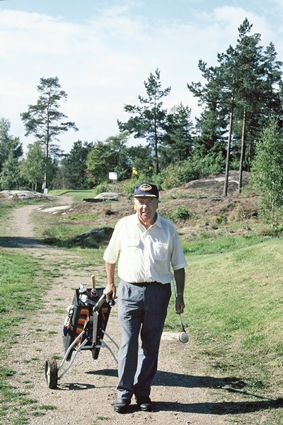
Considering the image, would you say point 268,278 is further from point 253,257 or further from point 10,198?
point 10,198

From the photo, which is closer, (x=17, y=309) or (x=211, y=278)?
(x=17, y=309)

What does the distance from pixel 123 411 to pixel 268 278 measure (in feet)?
19.3

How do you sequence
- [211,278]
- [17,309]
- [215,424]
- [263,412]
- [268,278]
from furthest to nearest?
[211,278]
[268,278]
[17,309]
[263,412]
[215,424]

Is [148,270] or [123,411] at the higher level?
[148,270]

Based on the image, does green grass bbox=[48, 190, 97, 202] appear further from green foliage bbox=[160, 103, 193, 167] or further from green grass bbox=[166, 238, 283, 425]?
green grass bbox=[166, 238, 283, 425]

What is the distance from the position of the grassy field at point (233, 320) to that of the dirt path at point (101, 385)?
0.53 ft

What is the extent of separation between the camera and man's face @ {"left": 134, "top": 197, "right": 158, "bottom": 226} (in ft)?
16.0

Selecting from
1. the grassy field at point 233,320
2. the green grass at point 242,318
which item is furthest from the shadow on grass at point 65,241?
the green grass at point 242,318

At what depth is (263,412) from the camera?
4.87 meters

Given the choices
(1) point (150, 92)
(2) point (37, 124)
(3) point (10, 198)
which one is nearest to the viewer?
(3) point (10, 198)

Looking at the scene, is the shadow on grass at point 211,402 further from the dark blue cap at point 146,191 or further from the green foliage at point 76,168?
the green foliage at point 76,168

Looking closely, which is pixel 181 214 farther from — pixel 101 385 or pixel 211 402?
pixel 211 402

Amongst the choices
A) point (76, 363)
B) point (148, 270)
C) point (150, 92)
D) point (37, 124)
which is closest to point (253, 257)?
point (76, 363)

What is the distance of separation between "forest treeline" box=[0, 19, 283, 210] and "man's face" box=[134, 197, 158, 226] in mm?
19601
